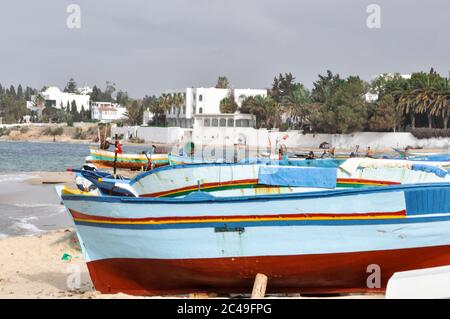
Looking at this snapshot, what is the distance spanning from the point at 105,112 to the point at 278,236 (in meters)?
139

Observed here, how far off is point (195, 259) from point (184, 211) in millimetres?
871

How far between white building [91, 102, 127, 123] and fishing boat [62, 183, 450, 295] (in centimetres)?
13473

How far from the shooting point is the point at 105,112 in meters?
145

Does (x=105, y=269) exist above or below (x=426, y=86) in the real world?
below

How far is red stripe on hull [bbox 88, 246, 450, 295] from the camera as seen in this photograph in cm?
989

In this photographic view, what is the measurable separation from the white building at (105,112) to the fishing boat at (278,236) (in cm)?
13473

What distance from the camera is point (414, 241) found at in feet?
32.1

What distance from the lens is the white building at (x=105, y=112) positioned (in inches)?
5699

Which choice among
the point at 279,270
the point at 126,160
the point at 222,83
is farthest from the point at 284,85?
the point at 279,270

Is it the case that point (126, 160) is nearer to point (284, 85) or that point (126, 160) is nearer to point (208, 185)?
point (208, 185)

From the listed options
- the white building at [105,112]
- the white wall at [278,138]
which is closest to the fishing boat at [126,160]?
the white wall at [278,138]

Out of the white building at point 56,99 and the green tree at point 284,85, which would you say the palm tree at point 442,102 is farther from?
the white building at point 56,99
